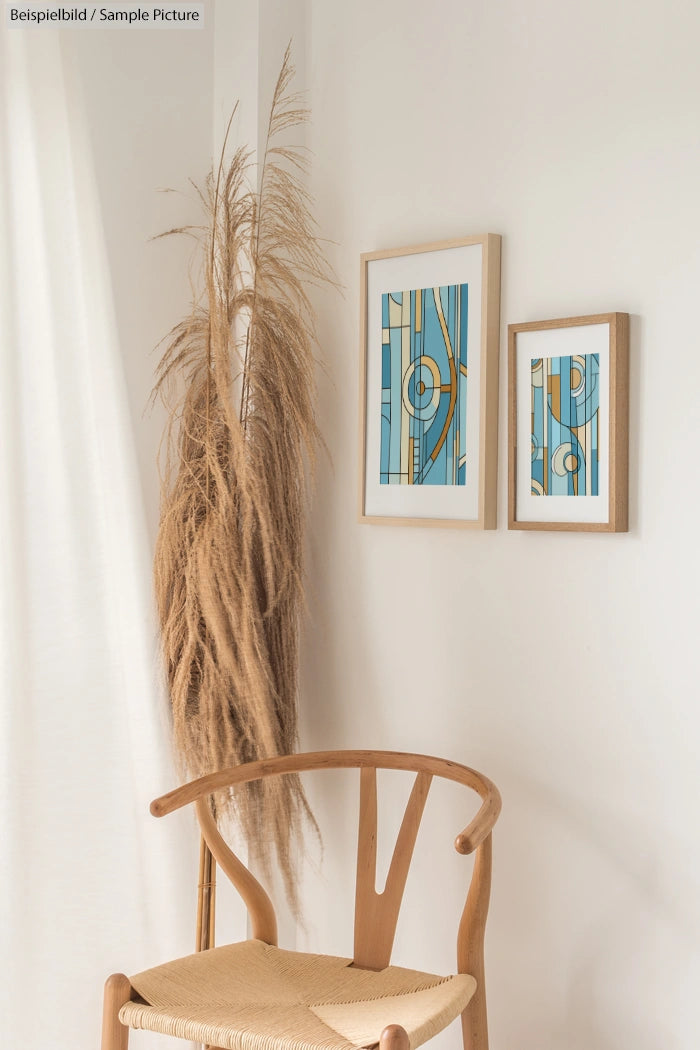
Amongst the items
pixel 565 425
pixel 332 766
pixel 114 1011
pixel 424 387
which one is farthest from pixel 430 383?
pixel 114 1011

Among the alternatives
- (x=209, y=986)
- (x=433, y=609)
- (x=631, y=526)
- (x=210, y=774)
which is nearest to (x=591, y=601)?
(x=631, y=526)

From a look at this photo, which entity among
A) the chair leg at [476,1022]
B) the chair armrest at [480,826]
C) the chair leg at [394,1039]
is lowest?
the chair leg at [476,1022]

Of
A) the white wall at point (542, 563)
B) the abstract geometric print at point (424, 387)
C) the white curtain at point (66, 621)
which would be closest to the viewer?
the white wall at point (542, 563)

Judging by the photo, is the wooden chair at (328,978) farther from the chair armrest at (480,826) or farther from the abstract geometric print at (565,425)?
the abstract geometric print at (565,425)

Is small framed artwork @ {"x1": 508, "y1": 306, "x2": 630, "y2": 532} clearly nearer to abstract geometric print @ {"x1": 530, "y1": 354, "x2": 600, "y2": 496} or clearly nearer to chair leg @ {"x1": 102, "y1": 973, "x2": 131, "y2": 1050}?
abstract geometric print @ {"x1": 530, "y1": 354, "x2": 600, "y2": 496}

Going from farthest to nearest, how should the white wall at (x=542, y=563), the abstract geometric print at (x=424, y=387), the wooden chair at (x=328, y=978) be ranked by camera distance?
the abstract geometric print at (x=424, y=387)
the white wall at (x=542, y=563)
the wooden chair at (x=328, y=978)

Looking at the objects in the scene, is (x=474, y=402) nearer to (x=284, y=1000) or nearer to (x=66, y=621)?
(x=66, y=621)

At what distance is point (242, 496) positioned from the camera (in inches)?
82.7

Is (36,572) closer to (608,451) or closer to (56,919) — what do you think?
(56,919)

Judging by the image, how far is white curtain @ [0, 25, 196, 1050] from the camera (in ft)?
6.33

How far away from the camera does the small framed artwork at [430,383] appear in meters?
2.02

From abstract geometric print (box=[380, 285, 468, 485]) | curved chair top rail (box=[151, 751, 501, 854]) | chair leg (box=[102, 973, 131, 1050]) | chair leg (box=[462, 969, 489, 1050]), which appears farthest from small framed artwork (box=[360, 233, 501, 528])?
chair leg (box=[102, 973, 131, 1050])

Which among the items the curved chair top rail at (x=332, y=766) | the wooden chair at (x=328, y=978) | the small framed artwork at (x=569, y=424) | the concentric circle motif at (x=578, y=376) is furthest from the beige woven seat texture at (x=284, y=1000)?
the concentric circle motif at (x=578, y=376)

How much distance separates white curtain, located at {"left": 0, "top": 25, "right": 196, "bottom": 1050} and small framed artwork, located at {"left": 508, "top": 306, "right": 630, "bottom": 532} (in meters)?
0.72
